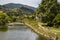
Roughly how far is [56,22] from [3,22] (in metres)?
25.4

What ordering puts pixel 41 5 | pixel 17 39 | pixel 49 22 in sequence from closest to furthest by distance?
pixel 17 39, pixel 49 22, pixel 41 5

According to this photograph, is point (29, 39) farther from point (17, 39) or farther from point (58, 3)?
point (58, 3)

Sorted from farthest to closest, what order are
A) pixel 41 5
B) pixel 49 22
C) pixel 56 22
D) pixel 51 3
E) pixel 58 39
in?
pixel 41 5, pixel 51 3, pixel 49 22, pixel 56 22, pixel 58 39

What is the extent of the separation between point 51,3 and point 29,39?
21867 mm

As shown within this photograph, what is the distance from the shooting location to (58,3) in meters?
54.8

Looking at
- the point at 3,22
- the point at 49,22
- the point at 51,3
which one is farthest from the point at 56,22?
the point at 3,22

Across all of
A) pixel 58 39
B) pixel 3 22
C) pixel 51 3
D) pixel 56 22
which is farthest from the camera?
pixel 3 22

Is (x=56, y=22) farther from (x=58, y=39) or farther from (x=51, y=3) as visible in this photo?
(x=58, y=39)

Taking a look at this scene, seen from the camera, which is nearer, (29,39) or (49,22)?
(29,39)

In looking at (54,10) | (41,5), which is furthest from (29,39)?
(41,5)

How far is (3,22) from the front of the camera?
2665 inches

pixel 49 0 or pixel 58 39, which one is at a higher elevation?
pixel 49 0

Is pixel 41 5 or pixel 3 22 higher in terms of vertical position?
pixel 41 5

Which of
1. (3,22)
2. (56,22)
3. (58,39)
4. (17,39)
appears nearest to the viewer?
(58,39)
